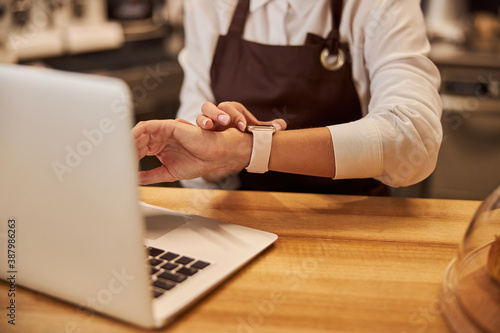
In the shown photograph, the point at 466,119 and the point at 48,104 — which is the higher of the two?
the point at 48,104

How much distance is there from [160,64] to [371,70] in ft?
4.84

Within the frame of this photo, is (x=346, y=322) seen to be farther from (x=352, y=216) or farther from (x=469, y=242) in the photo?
(x=352, y=216)

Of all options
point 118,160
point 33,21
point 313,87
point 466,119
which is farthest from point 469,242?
point 33,21

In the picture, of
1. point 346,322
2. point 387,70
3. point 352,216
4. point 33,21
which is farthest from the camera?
point 33,21

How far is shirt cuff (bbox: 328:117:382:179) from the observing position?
40.3 inches

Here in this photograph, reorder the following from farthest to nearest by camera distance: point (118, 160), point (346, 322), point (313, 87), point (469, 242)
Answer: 1. point (313, 87)
2. point (469, 242)
3. point (346, 322)
4. point (118, 160)

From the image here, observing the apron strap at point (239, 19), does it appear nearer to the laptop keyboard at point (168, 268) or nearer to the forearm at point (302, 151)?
the forearm at point (302, 151)

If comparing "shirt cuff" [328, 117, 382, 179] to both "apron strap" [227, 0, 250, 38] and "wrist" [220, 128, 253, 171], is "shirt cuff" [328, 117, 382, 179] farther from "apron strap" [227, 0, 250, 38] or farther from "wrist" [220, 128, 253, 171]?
"apron strap" [227, 0, 250, 38]

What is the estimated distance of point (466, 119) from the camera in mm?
2418

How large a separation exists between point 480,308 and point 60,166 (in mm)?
518

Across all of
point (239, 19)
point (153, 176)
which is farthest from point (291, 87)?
point (153, 176)

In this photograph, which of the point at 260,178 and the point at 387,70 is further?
the point at 260,178

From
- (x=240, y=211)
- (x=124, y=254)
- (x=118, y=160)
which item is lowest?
(x=240, y=211)

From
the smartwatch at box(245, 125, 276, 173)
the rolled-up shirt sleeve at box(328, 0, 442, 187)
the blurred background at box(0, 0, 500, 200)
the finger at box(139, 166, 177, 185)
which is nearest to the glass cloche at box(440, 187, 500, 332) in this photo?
the rolled-up shirt sleeve at box(328, 0, 442, 187)
